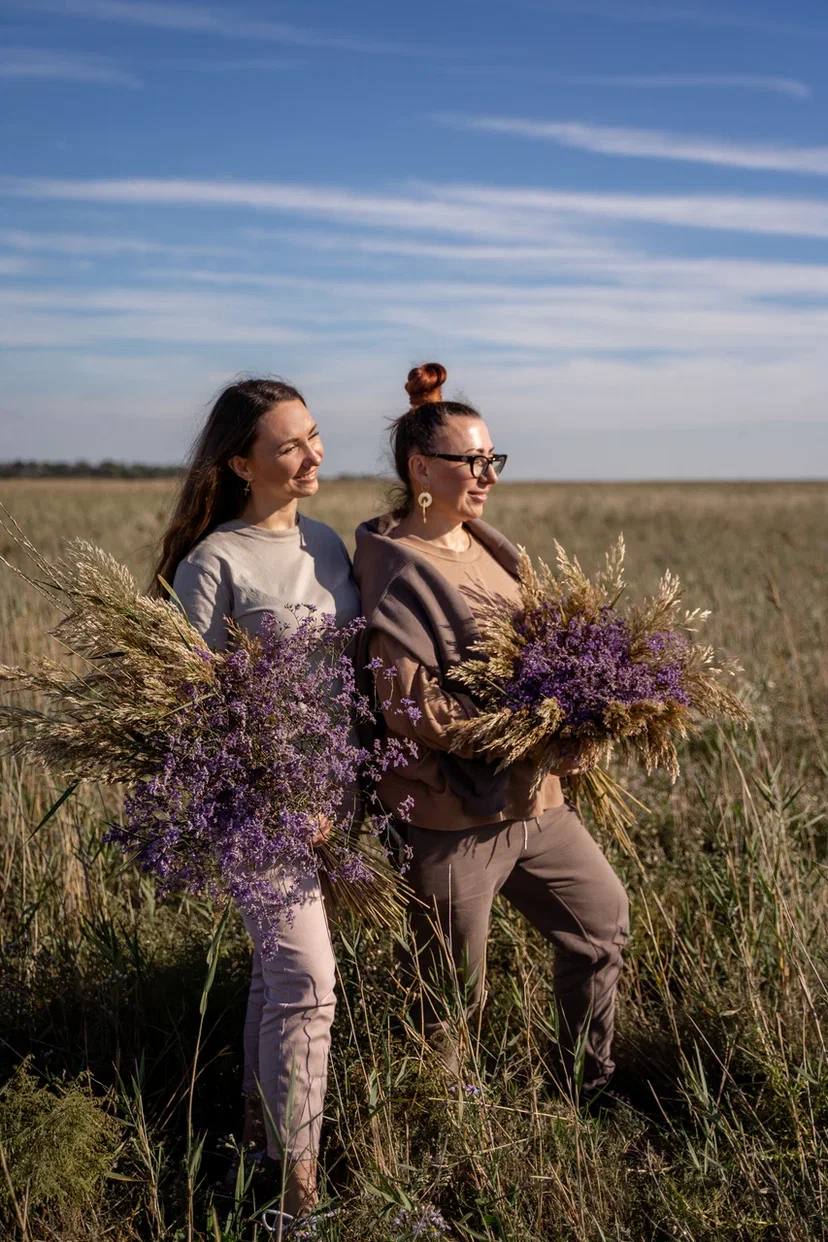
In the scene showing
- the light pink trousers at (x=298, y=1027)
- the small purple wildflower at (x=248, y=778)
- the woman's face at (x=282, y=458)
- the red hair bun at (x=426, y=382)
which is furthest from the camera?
the red hair bun at (x=426, y=382)

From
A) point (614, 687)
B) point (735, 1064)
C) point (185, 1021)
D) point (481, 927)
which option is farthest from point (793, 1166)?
point (185, 1021)

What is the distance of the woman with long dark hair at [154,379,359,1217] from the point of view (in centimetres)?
245

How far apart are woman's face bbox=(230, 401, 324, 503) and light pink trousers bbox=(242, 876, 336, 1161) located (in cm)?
105

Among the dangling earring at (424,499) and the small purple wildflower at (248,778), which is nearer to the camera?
the small purple wildflower at (248,778)

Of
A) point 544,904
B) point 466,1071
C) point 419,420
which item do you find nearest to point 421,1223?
point 466,1071

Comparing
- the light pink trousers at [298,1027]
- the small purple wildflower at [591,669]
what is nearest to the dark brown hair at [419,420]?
the small purple wildflower at [591,669]

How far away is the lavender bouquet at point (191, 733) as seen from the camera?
88.4 inches

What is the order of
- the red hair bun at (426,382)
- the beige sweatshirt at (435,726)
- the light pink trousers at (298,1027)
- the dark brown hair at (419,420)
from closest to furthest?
the light pink trousers at (298,1027)
the beige sweatshirt at (435,726)
the dark brown hair at (419,420)
the red hair bun at (426,382)

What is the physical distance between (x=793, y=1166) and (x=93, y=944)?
2.26 meters

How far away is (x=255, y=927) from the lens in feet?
8.16

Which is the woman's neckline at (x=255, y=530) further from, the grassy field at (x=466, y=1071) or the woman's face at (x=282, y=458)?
the grassy field at (x=466, y=1071)

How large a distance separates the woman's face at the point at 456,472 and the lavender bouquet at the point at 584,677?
0.23 m

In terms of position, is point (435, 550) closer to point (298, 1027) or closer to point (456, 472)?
point (456, 472)

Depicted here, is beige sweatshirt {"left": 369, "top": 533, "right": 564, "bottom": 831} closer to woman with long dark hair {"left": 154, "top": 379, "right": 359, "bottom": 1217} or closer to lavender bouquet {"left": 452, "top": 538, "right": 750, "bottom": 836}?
Result: lavender bouquet {"left": 452, "top": 538, "right": 750, "bottom": 836}
